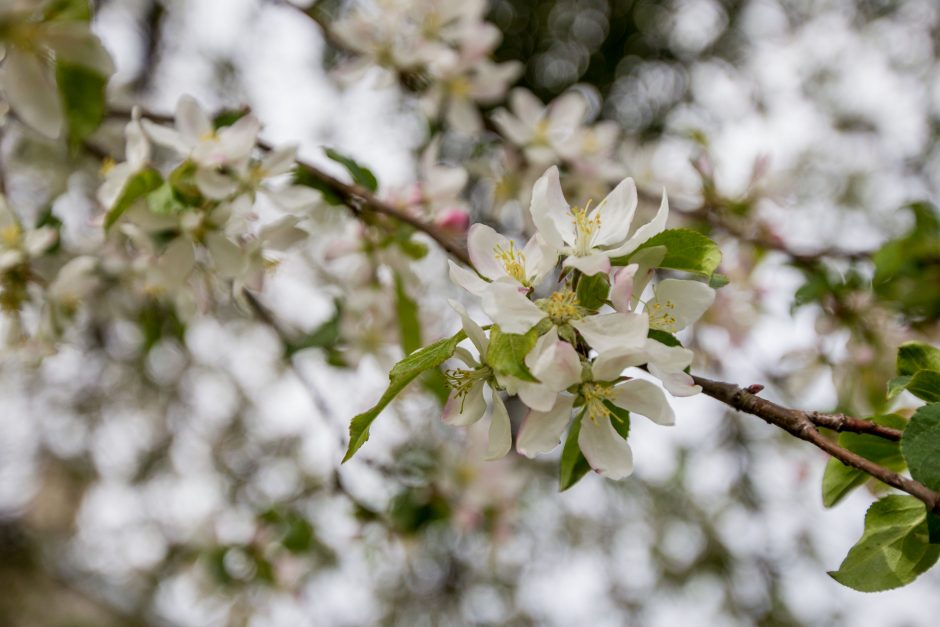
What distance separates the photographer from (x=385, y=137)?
8.71 ft

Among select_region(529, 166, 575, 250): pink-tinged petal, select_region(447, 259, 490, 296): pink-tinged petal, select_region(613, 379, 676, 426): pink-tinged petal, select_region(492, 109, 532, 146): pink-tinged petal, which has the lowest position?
select_region(492, 109, 532, 146): pink-tinged petal

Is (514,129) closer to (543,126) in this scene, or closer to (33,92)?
(543,126)

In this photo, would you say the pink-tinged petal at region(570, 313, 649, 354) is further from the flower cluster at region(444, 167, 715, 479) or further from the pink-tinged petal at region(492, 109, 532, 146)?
the pink-tinged petal at region(492, 109, 532, 146)

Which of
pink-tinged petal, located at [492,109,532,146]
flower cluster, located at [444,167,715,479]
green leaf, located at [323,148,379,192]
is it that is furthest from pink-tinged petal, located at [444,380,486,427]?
pink-tinged petal, located at [492,109,532,146]

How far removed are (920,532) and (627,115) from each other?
2.30m

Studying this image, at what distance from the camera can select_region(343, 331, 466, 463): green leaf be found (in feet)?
1.99

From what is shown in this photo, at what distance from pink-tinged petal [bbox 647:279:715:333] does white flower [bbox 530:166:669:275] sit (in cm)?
6

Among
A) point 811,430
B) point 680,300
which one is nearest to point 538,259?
point 680,300

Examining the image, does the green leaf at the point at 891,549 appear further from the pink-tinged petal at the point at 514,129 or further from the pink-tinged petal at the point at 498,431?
the pink-tinged petal at the point at 514,129

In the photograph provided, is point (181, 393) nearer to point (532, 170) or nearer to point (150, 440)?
point (150, 440)

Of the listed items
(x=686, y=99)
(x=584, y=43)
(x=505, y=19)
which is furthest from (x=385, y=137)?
(x=686, y=99)

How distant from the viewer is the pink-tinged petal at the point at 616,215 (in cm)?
71

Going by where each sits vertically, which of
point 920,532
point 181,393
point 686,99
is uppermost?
point 920,532

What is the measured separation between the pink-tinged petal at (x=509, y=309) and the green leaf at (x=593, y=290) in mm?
55
